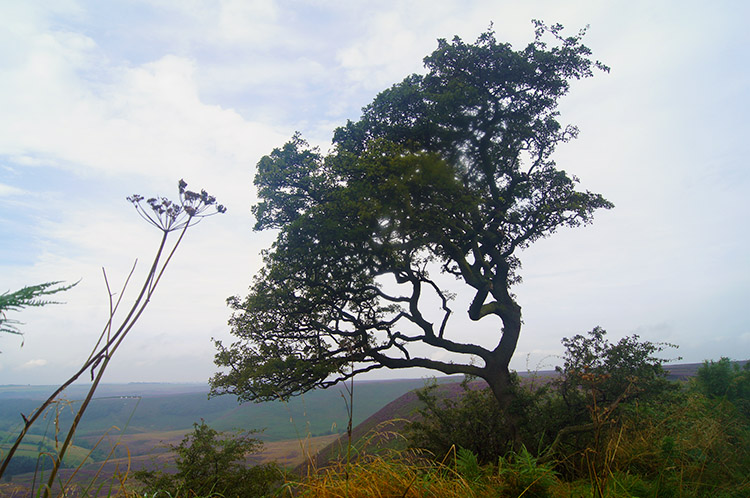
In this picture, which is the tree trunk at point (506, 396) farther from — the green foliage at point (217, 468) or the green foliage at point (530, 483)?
the green foliage at point (530, 483)

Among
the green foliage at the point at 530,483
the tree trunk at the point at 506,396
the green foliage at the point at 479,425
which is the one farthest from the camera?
the tree trunk at the point at 506,396

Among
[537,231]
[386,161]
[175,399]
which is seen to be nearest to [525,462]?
[386,161]

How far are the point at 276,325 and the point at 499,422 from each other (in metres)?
7.16

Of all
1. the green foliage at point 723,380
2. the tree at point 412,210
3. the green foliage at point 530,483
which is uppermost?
the tree at point 412,210

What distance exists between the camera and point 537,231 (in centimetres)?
1444

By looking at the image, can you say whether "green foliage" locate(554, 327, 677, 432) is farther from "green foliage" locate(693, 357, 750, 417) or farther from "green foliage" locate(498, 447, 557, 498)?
"green foliage" locate(498, 447, 557, 498)

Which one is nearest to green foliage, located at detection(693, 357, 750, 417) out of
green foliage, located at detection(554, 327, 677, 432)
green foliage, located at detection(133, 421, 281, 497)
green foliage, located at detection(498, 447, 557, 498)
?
green foliage, located at detection(554, 327, 677, 432)

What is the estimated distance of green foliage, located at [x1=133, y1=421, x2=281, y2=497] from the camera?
865 centimetres

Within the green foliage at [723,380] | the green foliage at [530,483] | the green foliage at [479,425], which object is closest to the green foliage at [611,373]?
the green foliage at [479,425]

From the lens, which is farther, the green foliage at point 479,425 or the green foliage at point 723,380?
the green foliage at point 723,380

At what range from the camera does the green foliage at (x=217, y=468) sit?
865cm

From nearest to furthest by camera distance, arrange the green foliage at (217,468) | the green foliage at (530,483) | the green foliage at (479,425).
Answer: the green foliage at (530,483) < the green foliage at (217,468) < the green foliage at (479,425)

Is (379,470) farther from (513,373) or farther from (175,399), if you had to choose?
(175,399)

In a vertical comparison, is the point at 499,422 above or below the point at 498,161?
below
